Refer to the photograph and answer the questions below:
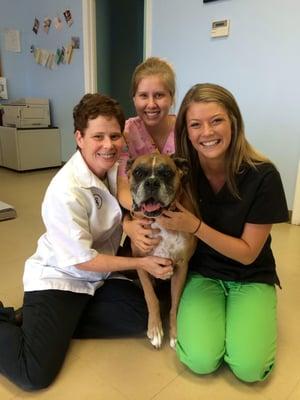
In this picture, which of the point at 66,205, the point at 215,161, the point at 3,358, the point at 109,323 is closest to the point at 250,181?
the point at 215,161

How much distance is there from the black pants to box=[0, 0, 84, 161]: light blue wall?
12.3ft

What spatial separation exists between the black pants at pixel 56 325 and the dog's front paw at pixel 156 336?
0.06 metres

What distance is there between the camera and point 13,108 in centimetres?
479

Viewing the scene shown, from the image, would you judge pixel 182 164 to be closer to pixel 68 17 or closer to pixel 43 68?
pixel 68 17

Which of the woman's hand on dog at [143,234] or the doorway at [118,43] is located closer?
the woman's hand on dog at [143,234]

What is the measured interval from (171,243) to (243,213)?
304 mm

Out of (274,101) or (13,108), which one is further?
(13,108)

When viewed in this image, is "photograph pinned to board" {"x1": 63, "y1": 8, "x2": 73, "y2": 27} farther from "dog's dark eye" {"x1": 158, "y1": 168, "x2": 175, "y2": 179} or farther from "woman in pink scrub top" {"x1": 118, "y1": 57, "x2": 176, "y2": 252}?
"dog's dark eye" {"x1": 158, "y1": 168, "x2": 175, "y2": 179}

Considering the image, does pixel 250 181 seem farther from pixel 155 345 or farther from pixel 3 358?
pixel 3 358

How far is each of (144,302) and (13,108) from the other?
4.15 metres

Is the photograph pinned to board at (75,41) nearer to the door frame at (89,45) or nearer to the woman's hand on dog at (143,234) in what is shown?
the door frame at (89,45)

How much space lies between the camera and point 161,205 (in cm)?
125

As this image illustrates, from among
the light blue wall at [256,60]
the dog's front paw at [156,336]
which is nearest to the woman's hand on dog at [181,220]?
the dog's front paw at [156,336]

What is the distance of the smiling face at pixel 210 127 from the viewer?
1209 mm
